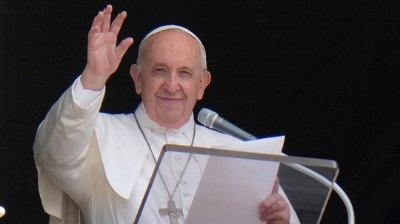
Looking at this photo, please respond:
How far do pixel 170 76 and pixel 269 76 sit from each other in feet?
7.35

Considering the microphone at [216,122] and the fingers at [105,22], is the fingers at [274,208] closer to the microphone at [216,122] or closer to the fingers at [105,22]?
the microphone at [216,122]

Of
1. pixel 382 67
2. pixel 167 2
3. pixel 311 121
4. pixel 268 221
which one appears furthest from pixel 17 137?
pixel 268 221

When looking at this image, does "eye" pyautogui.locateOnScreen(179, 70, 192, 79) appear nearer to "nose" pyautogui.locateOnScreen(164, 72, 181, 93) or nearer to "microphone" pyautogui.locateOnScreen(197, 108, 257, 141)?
"nose" pyautogui.locateOnScreen(164, 72, 181, 93)

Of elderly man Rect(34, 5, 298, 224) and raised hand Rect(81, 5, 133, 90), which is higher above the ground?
raised hand Rect(81, 5, 133, 90)

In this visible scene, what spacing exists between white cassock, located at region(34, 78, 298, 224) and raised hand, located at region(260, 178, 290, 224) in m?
0.29

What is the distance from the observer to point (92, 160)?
13.3 feet

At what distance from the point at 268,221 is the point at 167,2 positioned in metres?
2.74

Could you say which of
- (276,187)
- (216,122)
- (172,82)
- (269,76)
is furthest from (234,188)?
(269,76)

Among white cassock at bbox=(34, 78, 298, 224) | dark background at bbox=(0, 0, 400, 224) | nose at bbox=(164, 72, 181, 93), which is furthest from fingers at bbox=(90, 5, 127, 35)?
dark background at bbox=(0, 0, 400, 224)

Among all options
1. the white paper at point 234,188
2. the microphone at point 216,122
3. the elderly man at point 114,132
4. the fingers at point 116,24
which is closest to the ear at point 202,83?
the elderly man at point 114,132

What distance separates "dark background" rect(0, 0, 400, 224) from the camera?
585cm

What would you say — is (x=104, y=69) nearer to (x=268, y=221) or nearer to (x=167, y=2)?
(x=268, y=221)

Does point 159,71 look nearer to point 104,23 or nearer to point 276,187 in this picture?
point 104,23

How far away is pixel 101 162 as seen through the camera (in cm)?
402
